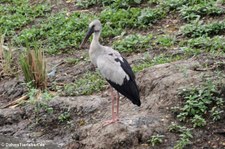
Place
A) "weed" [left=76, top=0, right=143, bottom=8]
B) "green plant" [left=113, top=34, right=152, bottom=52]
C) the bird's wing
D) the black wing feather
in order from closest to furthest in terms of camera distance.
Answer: the black wing feather, the bird's wing, "green plant" [left=113, top=34, right=152, bottom=52], "weed" [left=76, top=0, right=143, bottom=8]

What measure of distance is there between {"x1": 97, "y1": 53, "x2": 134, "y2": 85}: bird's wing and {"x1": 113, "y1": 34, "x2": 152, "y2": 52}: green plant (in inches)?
116

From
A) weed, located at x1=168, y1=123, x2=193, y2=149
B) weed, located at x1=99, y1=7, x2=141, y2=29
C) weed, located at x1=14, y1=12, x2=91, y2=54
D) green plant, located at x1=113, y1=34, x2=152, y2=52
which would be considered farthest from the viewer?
weed, located at x1=99, y1=7, x2=141, y2=29

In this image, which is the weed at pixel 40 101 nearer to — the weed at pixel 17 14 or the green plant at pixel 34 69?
the green plant at pixel 34 69

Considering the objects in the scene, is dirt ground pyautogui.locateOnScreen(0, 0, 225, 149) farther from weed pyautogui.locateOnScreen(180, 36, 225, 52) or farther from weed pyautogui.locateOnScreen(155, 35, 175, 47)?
weed pyautogui.locateOnScreen(155, 35, 175, 47)

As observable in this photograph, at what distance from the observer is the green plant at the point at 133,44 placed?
1111 cm

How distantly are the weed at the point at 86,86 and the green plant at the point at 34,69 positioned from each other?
0.41 metres

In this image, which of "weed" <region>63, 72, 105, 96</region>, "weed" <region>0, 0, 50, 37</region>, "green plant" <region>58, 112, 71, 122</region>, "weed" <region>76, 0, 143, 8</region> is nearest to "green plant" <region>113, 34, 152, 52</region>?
"weed" <region>63, 72, 105, 96</region>

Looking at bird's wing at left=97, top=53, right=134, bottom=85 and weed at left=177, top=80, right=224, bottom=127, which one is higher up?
bird's wing at left=97, top=53, right=134, bottom=85

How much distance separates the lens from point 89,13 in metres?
13.2

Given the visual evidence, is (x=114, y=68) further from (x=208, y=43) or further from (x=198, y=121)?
(x=208, y=43)

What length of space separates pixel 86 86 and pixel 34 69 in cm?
94

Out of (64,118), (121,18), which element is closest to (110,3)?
(121,18)

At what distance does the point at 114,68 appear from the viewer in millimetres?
7965

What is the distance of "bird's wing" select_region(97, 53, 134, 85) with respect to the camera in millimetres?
7891
